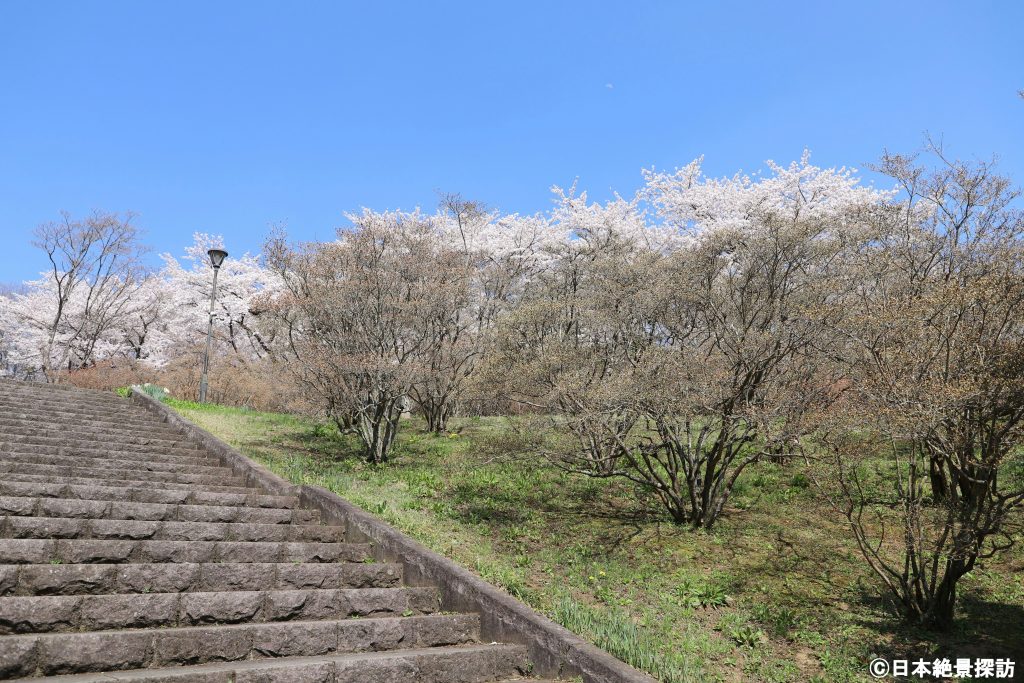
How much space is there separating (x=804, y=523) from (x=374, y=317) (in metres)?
8.98

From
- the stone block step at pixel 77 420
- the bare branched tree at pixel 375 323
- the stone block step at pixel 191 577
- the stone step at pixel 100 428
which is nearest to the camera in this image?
the stone block step at pixel 191 577

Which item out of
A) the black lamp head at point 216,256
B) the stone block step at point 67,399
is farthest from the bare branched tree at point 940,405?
the black lamp head at point 216,256

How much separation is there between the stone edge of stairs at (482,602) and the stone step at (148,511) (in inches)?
16.0

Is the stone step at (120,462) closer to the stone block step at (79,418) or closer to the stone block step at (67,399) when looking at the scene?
the stone block step at (79,418)

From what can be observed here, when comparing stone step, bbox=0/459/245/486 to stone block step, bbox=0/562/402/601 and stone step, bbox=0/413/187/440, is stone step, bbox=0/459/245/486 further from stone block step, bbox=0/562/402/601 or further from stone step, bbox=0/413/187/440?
stone block step, bbox=0/562/402/601

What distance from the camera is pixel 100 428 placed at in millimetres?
11484

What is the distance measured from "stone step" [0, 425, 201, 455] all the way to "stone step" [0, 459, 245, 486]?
175cm

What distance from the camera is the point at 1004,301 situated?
774 centimetres

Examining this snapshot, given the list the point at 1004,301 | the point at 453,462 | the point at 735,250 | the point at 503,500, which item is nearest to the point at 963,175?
the point at 735,250

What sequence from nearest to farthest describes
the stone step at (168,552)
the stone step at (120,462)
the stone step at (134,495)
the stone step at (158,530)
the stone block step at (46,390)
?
the stone step at (168,552) < the stone step at (158,530) < the stone step at (134,495) < the stone step at (120,462) < the stone block step at (46,390)

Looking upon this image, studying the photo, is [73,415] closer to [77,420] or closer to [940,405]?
[77,420]

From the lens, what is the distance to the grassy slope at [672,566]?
7.18 metres

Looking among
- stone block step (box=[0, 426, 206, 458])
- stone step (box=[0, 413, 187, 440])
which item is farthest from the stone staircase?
stone step (box=[0, 413, 187, 440])

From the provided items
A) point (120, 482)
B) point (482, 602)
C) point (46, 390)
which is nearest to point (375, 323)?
point (46, 390)
